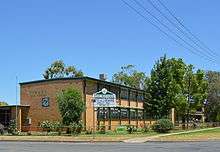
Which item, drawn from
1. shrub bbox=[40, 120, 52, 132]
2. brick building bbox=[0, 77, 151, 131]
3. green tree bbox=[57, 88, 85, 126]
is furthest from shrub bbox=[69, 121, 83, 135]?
brick building bbox=[0, 77, 151, 131]

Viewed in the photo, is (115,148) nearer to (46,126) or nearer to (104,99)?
(104,99)

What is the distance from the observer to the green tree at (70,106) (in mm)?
→ 49031

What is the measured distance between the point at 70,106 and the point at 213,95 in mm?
61242

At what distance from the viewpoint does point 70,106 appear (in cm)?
4922

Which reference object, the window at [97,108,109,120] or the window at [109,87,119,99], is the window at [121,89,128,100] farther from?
the window at [97,108,109,120]

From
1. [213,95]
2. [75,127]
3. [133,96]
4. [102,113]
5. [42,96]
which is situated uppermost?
[213,95]

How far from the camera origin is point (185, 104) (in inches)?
2813

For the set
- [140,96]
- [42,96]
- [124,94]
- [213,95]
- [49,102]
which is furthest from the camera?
[213,95]

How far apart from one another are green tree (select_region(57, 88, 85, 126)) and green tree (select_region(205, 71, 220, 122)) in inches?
2314

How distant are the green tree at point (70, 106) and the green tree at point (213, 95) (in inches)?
2314

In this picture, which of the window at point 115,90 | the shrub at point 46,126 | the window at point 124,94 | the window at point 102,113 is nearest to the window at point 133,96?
the window at point 124,94

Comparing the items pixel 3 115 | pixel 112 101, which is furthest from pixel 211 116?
pixel 112 101

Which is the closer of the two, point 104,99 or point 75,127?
point 104,99

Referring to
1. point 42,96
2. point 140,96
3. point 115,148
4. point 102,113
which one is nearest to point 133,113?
point 140,96
